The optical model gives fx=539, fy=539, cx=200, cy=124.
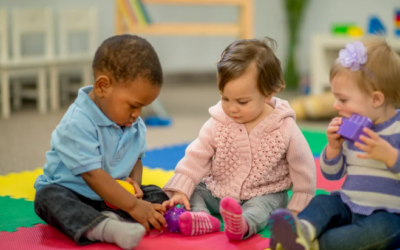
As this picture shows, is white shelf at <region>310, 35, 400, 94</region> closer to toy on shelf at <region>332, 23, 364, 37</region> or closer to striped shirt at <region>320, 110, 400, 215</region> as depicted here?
toy on shelf at <region>332, 23, 364, 37</region>

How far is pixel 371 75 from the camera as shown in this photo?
122cm

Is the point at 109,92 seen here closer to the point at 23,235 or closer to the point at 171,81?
the point at 23,235

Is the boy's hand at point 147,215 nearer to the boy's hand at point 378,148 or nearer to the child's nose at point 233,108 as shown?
the child's nose at point 233,108

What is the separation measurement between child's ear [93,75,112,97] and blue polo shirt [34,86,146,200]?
0.04 meters

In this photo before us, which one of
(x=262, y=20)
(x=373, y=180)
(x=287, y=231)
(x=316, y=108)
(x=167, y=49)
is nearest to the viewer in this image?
(x=287, y=231)

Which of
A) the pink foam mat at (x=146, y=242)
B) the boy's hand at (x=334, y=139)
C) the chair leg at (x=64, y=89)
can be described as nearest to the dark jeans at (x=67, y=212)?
the pink foam mat at (x=146, y=242)

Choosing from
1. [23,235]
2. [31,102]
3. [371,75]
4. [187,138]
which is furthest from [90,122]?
[31,102]

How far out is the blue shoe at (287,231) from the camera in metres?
1.12

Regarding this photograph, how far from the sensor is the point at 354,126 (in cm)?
119

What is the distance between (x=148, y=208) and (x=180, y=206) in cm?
13

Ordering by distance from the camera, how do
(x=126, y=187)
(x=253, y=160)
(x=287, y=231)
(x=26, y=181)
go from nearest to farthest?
(x=287, y=231) < (x=126, y=187) < (x=253, y=160) < (x=26, y=181)

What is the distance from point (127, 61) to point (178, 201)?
0.40 m

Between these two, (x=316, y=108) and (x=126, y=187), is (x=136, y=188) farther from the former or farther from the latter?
(x=316, y=108)

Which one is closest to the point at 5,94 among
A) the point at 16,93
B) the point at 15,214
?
the point at 16,93
